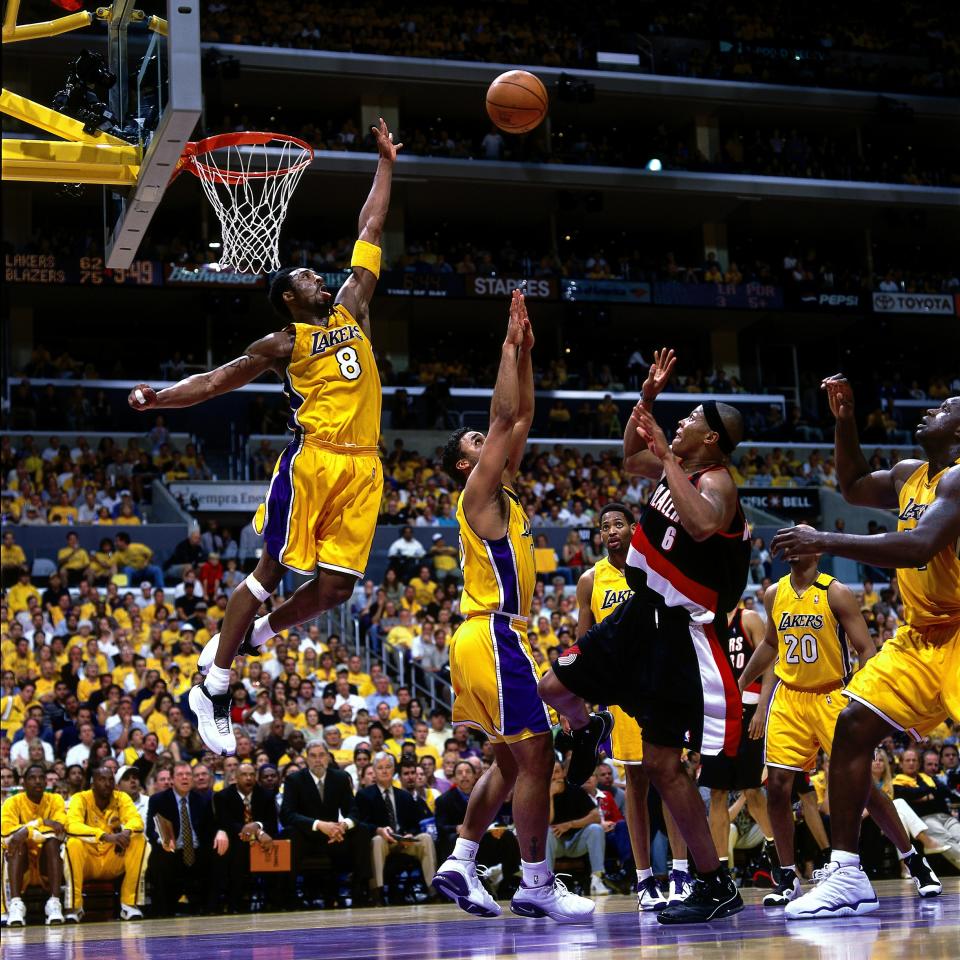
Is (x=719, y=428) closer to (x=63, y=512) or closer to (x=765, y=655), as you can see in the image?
(x=765, y=655)

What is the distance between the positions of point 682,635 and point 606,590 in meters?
2.54

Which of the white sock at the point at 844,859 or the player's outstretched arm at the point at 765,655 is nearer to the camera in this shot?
the white sock at the point at 844,859

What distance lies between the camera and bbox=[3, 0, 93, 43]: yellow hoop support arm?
7.89m

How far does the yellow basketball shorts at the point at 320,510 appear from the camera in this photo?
6379 mm

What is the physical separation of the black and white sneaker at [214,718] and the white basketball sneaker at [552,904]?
164 cm

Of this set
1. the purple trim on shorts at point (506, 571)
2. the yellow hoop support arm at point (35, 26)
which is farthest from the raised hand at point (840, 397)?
the yellow hoop support arm at point (35, 26)

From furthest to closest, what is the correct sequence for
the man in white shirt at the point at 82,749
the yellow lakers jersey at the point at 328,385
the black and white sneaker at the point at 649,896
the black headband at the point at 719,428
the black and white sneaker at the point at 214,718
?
the man in white shirt at the point at 82,749 < the black and white sneaker at the point at 649,896 < the yellow lakers jersey at the point at 328,385 < the black and white sneaker at the point at 214,718 < the black headband at the point at 719,428

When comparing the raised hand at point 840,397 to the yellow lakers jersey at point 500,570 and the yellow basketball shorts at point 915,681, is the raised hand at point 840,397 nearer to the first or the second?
the yellow basketball shorts at point 915,681

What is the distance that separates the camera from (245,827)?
11055 millimetres

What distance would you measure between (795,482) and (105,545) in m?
15.2

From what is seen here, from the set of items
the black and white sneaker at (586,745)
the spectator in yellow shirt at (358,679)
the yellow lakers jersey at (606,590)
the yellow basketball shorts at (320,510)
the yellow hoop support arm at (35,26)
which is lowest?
the black and white sneaker at (586,745)

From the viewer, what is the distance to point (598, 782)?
508 inches

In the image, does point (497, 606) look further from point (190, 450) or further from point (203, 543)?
point (190, 450)

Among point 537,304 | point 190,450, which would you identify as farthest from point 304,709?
point 537,304
